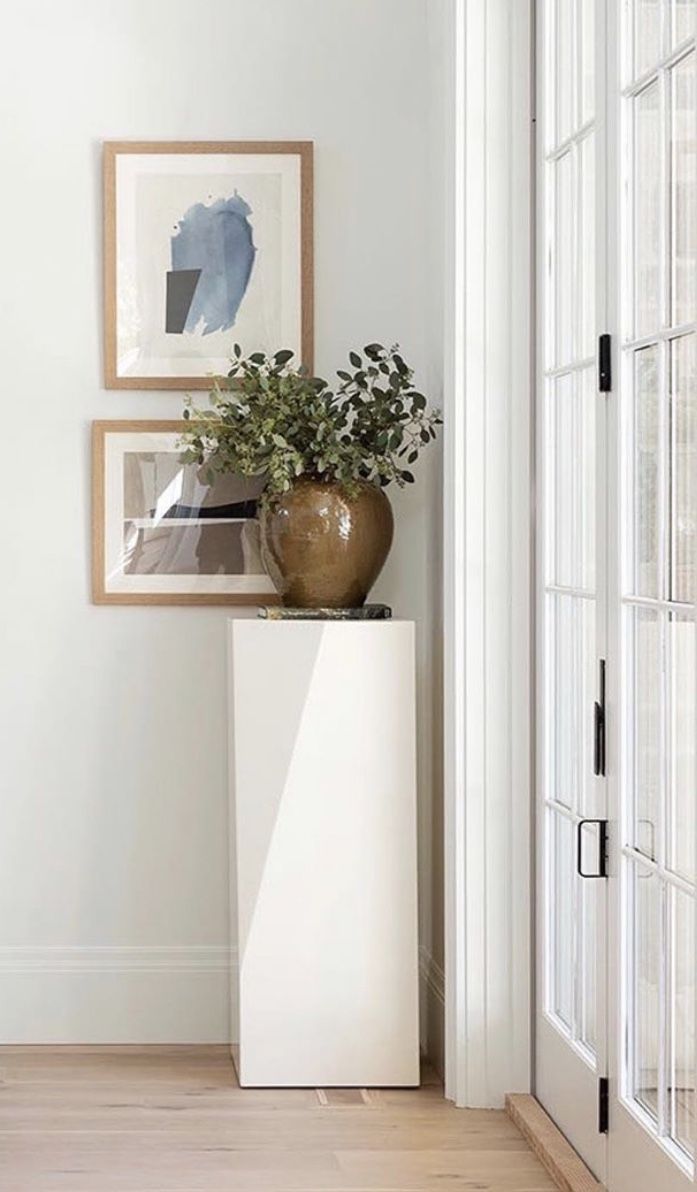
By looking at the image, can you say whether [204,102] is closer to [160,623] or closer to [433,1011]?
[160,623]

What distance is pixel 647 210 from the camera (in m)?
2.69

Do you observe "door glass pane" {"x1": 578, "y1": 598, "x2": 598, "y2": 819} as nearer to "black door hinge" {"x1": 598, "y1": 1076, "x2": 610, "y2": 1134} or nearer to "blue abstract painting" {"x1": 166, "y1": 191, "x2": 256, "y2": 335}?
"black door hinge" {"x1": 598, "y1": 1076, "x2": 610, "y2": 1134}

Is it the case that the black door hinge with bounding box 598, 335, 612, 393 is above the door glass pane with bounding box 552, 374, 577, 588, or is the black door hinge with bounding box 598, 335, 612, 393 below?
above

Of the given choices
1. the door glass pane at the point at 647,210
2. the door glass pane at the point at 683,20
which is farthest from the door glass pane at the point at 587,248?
the door glass pane at the point at 683,20

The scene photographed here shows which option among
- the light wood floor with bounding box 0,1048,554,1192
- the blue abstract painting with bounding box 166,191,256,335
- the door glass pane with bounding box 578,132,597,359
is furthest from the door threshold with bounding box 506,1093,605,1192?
the blue abstract painting with bounding box 166,191,256,335

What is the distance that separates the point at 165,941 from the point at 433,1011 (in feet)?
2.14

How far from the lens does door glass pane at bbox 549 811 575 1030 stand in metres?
3.21

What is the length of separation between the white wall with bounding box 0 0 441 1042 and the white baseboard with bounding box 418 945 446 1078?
46 mm

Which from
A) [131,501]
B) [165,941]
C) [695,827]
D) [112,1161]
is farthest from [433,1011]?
[695,827]

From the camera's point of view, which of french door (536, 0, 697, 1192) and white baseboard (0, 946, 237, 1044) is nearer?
french door (536, 0, 697, 1192)

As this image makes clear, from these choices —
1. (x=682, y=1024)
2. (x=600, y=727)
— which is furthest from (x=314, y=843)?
(x=682, y=1024)

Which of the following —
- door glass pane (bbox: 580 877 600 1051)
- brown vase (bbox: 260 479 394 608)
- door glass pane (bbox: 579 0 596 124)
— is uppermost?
door glass pane (bbox: 579 0 596 124)

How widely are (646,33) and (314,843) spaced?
177cm

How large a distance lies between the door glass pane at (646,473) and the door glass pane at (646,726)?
61 millimetres
